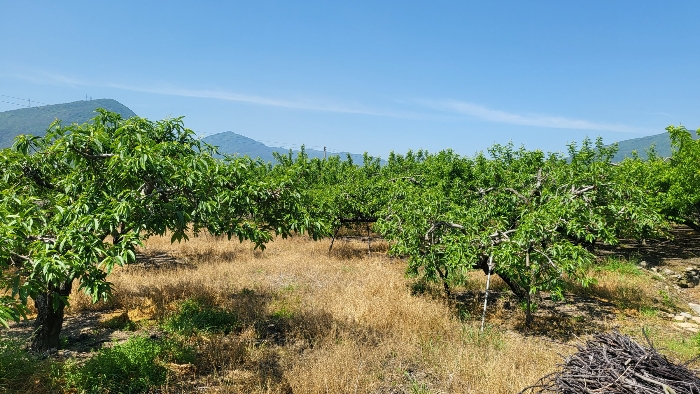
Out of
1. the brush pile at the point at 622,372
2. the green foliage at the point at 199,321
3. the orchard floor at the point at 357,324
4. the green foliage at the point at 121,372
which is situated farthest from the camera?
the green foliage at the point at 199,321

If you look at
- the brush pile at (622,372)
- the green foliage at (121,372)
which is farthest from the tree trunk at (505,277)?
the green foliage at (121,372)

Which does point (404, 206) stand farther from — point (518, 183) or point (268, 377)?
point (268, 377)

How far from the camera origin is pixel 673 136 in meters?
14.8

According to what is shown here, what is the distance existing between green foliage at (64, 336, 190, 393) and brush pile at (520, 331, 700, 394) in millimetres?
4826

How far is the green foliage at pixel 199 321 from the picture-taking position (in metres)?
6.95

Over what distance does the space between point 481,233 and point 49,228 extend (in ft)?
23.3

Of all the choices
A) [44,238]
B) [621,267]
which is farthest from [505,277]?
[44,238]

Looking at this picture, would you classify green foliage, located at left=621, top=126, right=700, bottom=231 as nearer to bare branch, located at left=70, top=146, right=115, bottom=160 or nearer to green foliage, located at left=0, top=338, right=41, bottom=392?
bare branch, located at left=70, top=146, right=115, bottom=160

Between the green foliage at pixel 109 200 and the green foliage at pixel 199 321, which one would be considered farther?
the green foliage at pixel 199 321

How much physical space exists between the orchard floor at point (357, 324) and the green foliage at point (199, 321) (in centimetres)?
16

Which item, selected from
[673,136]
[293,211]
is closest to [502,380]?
[293,211]

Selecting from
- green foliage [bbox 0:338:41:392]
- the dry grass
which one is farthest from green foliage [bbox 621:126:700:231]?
green foliage [bbox 0:338:41:392]

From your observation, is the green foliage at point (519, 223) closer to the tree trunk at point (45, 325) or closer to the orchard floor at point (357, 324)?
the orchard floor at point (357, 324)

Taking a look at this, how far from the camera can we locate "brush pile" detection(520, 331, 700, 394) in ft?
11.1
